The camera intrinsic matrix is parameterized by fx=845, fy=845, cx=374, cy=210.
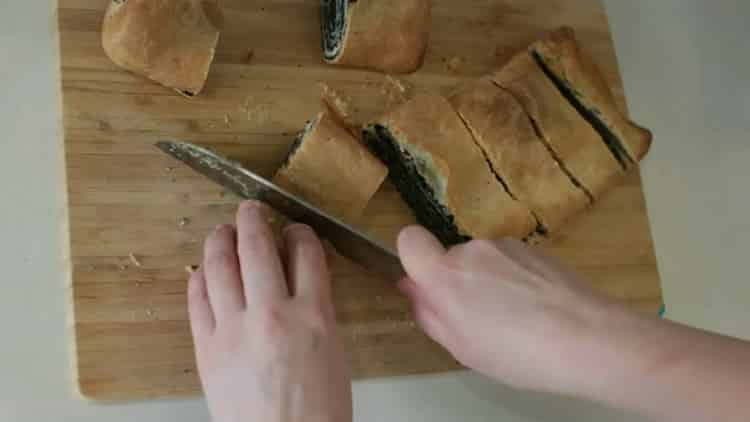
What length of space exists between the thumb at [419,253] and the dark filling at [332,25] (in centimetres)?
46

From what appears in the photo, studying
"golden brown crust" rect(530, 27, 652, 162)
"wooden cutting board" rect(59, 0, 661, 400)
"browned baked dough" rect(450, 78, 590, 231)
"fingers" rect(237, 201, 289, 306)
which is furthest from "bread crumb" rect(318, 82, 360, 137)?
"golden brown crust" rect(530, 27, 652, 162)

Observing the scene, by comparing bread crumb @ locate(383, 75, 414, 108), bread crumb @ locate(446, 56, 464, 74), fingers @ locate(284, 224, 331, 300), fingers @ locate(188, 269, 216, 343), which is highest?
bread crumb @ locate(446, 56, 464, 74)

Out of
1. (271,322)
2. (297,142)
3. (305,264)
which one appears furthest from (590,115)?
(271,322)

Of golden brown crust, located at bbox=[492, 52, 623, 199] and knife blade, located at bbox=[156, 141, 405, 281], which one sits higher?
golden brown crust, located at bbox=[492, 52, 623, 199]

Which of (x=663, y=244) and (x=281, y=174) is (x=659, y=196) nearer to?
(x=663, y=244)

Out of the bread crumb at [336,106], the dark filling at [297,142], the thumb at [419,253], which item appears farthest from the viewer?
the bread crumb at [336,106]

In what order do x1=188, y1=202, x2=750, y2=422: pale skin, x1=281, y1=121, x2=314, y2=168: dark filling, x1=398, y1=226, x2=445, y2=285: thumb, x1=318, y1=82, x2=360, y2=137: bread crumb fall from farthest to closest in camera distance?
1. x1=318, y1=82, x2=360, y2=137: bread crumb
2. x1=281, y1=121, x2=314, y2=168: dark filling
3. x1=398, y1=226, x2=445, y2=285: thumb
4. x1=188, y1=202, x2=750, y2=422: pale skin

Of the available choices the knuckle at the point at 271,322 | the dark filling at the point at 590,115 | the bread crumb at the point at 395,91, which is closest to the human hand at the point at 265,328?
the knuckle at the point at 271,322

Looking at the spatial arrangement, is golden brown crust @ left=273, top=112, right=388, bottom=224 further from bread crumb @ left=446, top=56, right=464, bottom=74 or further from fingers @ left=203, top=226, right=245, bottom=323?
bread crumb @ left=446, top=56, right=464, bottom=74

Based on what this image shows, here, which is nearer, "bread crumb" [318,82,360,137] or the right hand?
the right hand

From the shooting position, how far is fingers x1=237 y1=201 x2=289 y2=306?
4.17 ft

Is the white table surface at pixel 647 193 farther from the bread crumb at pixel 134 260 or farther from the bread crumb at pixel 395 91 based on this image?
the bread crumb at pixel 395 91

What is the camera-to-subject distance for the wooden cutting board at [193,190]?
1375 millimetres

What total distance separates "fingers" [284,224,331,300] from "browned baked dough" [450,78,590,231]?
39 cm
